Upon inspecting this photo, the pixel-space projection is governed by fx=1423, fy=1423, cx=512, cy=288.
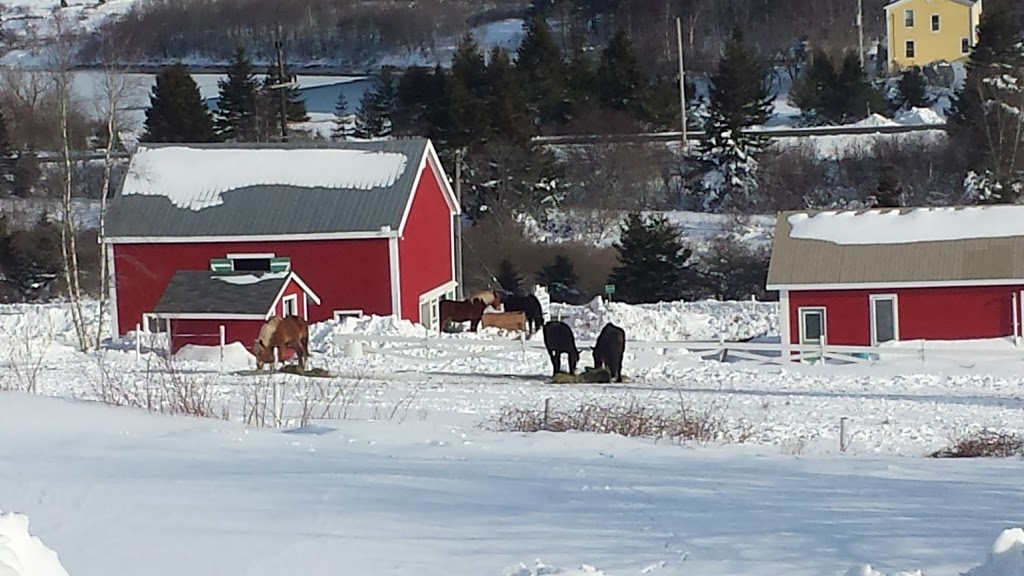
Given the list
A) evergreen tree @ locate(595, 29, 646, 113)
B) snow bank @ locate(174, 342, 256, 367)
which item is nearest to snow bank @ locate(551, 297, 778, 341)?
snow bank @ locate(174, 342, 256, 367)

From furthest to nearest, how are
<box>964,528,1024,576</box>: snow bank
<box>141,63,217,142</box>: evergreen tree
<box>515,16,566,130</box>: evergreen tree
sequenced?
<box>515,16,566,130</box>: evergreen tree < <box>141,63,217,142</box>: evergreen tree < <box>964,528,1024,576</box>: snow bank

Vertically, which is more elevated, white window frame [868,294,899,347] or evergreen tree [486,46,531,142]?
evergreen tree [486,46,531,142]

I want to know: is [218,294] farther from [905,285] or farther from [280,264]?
[905,285]

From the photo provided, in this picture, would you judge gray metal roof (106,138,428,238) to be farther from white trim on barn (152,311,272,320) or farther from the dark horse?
the dark horse

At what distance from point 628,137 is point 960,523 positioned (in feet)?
165

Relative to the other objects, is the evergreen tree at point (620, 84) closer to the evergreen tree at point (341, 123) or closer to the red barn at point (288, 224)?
the evergreen tree at point (341, 123)

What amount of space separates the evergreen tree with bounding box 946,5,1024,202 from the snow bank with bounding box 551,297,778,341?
50.9 ft

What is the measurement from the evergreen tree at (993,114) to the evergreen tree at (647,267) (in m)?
12.2

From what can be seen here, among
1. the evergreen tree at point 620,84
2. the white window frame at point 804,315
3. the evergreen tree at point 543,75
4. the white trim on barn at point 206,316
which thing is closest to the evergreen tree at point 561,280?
the evergreen tree at point 543,75

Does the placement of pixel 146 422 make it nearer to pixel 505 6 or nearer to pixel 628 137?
pixel 628 137

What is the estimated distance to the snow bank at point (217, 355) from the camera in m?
26.0

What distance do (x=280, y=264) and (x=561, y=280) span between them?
13829 mm

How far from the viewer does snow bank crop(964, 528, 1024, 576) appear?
5.05 metres

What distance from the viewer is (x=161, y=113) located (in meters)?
56.6
